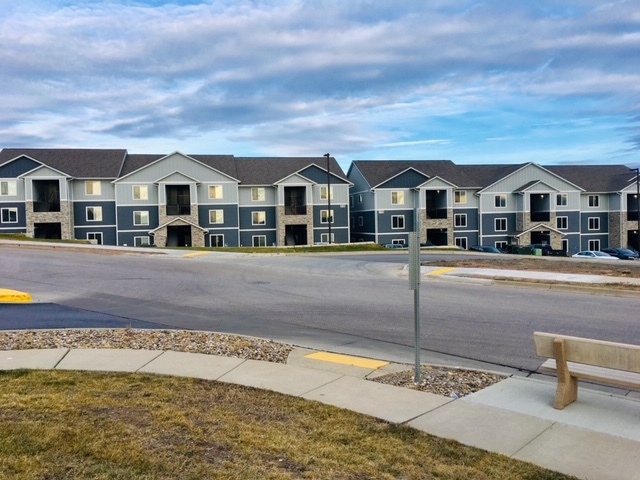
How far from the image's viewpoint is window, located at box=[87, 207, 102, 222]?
54375 millimetres

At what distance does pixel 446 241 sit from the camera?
6184cm

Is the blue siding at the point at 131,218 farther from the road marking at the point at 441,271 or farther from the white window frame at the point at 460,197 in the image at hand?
the road marking at the point at 441,271

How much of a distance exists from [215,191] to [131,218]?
339 inches

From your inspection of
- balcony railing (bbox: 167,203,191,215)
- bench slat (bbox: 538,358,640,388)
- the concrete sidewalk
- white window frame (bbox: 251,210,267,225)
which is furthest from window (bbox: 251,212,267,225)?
bench slat (bbox: 538,358,640,388)

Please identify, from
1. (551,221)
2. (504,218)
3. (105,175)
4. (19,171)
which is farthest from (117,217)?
(551,221)

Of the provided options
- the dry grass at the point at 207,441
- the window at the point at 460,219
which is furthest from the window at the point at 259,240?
the dry grass at the point at 207,441

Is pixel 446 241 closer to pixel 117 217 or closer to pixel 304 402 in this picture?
pixel 117 217

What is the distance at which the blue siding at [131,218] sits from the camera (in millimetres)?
53750

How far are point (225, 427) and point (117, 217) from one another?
171ft

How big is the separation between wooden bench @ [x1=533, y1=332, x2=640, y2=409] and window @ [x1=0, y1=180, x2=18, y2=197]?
187 ft

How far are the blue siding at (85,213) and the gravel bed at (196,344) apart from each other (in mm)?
47218

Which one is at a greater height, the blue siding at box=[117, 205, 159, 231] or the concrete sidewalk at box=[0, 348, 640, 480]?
the blue siding at box=[117, 205, 159, 231]

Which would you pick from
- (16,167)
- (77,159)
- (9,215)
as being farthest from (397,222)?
(9,215)

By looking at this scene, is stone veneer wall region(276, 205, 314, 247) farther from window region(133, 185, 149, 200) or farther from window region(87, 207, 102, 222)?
window region(87, 207, 102, 222)
